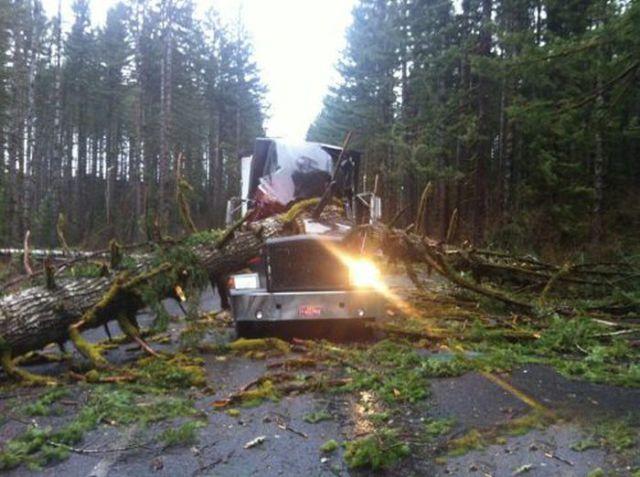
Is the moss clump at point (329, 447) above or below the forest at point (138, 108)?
below

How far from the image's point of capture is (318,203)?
10219 mm

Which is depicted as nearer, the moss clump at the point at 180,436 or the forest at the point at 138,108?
the moss clump at the point at 180,436

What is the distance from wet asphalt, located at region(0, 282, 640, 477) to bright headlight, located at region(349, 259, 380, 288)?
2.37 meters

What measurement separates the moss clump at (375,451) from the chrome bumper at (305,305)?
344 centimetres

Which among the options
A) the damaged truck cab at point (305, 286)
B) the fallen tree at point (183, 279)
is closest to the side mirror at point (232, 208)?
the fallen tree at point (183, 279)

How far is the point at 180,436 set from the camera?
4.36m

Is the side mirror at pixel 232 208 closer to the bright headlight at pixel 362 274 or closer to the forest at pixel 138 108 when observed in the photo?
the bright headlight at pixel 362 274

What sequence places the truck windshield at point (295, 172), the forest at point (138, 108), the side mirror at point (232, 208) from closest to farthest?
the truck windshield at point (295, 172) < the side mirror at point (232, 208) < the forest at point (138, 108)

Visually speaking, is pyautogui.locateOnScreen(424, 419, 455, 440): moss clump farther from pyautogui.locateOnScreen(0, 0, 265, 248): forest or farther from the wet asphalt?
pyautogui.locateOnScreen(0, 0, 265, 248): forest

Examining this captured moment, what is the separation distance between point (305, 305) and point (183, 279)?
1779mm

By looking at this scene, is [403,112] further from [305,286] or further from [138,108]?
[305,286]

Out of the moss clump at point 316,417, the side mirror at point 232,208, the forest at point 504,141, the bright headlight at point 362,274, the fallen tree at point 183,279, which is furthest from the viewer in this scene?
the forest at point 504,141

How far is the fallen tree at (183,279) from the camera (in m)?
6.63

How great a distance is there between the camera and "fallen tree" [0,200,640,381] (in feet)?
21.8
